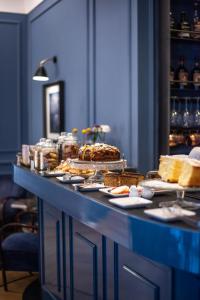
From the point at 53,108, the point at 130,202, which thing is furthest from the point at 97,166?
the point at 53,108

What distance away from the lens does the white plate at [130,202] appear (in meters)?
2.13

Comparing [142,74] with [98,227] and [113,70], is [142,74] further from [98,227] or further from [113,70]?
[98,227]

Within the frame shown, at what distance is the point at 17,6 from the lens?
7.27 m

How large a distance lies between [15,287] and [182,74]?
2.94m

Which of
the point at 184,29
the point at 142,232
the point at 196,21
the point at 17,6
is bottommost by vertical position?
the point at 142,232

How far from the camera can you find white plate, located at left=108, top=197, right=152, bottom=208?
2129mm

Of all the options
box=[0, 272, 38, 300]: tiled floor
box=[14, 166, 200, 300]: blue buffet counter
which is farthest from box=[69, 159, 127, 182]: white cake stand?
box=[0, 272, 38, 300]: tiled floor

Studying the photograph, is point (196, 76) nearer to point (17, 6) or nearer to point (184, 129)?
point (184, 129)

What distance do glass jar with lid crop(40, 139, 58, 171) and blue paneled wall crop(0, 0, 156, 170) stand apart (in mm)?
1180

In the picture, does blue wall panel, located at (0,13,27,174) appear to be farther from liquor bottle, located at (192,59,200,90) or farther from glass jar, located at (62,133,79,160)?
glass jar, located at (62,133,79,160)

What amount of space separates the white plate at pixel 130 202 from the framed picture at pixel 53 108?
3997mm

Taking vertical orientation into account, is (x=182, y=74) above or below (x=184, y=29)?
below

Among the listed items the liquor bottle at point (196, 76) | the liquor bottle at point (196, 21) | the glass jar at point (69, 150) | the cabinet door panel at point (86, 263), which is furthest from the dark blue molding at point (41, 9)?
the cabinet door panel at point (86, 263)

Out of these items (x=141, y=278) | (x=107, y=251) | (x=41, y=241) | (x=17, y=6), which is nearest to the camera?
(x=141, y=278)
